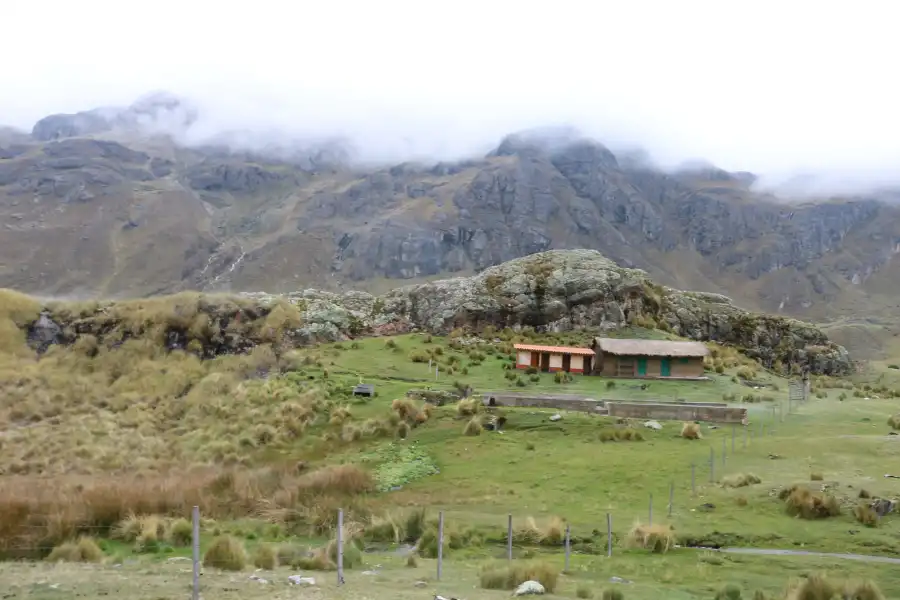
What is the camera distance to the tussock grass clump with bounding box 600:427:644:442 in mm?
30516

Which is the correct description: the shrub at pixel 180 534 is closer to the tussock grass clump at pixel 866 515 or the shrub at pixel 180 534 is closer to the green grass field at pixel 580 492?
the green grass field at pixel 580 492

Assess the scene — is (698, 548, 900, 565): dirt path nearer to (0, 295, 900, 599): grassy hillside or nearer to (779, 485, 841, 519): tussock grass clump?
(0, 295, 900, 599): grassy hillside

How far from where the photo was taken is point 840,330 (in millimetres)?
191125

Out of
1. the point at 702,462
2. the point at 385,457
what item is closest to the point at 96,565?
the point at 385,457

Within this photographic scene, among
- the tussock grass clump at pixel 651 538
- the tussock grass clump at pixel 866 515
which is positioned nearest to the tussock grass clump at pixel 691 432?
the tussock grass clump at pixel 866 515

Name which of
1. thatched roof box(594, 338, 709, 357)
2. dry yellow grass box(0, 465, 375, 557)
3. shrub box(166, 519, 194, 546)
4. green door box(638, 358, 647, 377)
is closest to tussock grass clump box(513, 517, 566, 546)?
dry yellow grass box(0, 465, 375, 557)

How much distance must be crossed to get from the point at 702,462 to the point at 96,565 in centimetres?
2052

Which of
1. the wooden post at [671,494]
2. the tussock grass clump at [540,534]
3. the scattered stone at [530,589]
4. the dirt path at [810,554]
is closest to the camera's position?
the scattered stone at [530,589]

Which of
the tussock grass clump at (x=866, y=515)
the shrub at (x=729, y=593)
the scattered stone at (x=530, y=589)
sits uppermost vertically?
the scattered stone at (x=530, y=589)

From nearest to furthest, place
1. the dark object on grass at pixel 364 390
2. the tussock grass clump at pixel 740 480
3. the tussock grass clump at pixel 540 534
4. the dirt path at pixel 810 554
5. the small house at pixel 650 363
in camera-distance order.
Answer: the dirt path at pixel 810 554
the tussock grass clump at pixel 540 534
the tussock grass clump at pixel 740 480
the dark object on grass at pixel 364 390
the small house at pixel 650 363

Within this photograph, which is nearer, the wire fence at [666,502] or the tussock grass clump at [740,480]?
the wire fence at [666,502]

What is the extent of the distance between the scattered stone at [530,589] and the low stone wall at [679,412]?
22997 millimetres

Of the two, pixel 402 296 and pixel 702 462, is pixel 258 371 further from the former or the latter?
pixel 702 462

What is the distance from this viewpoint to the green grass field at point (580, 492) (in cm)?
1262
